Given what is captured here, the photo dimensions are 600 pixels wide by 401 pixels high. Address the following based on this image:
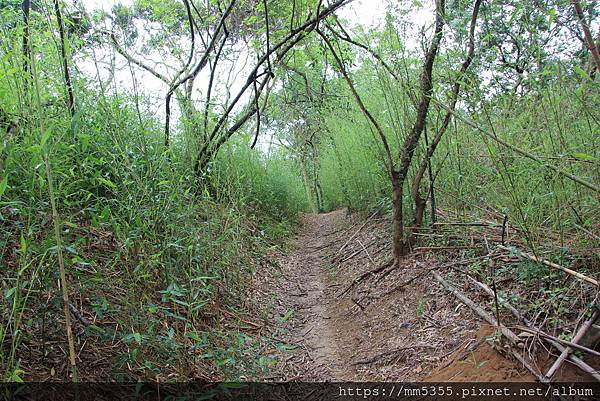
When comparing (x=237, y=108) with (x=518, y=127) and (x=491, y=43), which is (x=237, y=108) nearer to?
(x=491, y=43)

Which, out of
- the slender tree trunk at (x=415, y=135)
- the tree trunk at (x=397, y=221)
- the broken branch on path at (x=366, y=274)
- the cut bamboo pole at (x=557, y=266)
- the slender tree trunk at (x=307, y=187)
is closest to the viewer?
the cut bamboo pole at (x=557, y=266)

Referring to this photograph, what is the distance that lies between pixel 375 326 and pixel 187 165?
79.9 inches

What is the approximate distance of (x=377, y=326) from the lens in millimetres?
2758

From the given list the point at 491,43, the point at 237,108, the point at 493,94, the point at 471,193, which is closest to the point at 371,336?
the point at 471,193

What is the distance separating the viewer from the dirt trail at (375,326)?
1.99 m

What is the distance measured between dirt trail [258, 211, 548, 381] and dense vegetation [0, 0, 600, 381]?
1.15 ft

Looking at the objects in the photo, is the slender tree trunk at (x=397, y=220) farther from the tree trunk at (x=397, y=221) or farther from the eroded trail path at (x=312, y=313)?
the eroded trail path at (x=312, y=313)

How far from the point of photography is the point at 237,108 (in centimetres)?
430

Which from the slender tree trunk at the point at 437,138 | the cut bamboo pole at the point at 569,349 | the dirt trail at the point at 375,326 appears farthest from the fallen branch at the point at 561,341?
the slender tree trunk at the point at 437,138

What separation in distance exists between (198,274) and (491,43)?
8.37 ft

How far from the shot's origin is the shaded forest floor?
1921 millimetres

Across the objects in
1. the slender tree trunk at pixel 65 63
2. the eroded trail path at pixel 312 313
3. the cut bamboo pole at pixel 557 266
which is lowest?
the eroded trail path at pixel 312 313

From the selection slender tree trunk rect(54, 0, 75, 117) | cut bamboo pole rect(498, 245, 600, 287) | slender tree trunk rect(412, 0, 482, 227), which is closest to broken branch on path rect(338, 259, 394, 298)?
slender tree trunk rect(412, 0, 482, 227)

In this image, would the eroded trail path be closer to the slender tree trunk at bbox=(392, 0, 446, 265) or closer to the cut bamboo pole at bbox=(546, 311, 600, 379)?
the slender tree trunk at bbox=(392, 0, 446, 265)
